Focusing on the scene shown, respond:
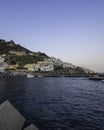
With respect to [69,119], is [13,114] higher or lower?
higher

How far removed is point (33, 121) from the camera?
23.2 m

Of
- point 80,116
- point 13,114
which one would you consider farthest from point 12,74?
point 13,114

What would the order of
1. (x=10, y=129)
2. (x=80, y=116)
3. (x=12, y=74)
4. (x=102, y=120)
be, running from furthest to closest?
(x=12, y=74) → (x=80, y=116) → (x=102, y=120) → (x=10, y=129)

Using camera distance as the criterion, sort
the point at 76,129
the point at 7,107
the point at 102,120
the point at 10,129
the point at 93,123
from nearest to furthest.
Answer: the point at 10,129 → the point at 7,107 → the point at 76,129 → the point at 93,123 → the point at 102,120

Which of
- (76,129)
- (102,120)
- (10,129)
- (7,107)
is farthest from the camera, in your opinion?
(102,120)

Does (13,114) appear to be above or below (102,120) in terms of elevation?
above

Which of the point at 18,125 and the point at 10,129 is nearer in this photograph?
the point at 10,129

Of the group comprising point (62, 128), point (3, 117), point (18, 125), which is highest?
point (3, 117)

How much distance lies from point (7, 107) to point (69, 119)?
19374 mm

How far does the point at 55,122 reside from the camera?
22859mm

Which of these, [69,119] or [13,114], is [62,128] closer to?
[69,119]

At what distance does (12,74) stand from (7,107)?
18556 centimetres

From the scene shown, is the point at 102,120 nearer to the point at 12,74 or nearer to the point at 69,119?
the point at 69,119

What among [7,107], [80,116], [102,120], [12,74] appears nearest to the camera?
[7,107]
